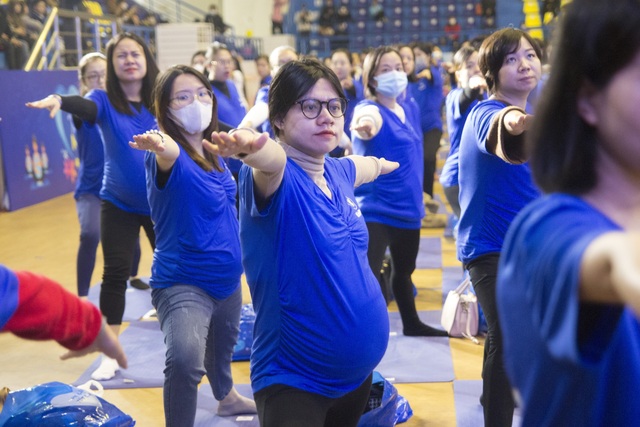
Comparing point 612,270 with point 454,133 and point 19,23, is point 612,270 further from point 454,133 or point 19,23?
point 19,23

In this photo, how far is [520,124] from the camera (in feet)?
7.57

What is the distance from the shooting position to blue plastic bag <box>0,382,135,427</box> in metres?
3.12

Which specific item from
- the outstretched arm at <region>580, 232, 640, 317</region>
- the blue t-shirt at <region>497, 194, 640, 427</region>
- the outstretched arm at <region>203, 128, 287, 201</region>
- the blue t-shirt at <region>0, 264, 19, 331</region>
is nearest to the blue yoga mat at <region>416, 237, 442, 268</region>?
the outstretched arm at <region>203, 128, 287, 201</region>

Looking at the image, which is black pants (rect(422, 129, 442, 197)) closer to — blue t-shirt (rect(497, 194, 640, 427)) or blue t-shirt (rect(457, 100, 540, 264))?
blue t-shirt (rect(457, 100, 540, 264))

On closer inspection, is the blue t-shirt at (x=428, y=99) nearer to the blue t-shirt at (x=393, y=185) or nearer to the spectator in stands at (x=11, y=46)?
the blue t-shirt at (x=393, y=185)

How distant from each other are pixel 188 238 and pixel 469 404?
1.68m

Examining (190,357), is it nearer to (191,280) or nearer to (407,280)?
(191,280)

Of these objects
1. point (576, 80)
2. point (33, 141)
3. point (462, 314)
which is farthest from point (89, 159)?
point (33, 141)

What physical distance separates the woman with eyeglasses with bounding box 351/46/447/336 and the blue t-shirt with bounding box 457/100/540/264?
5.11ft

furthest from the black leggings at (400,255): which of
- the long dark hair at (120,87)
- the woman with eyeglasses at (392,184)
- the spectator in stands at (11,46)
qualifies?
the spectator in stands at (11,46)

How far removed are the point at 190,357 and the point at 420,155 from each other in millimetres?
2373

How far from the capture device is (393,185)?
4.66 metres

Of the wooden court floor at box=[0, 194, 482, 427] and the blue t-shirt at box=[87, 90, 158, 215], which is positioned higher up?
the blue t-shirt at box=[87, 90, 158, 215]

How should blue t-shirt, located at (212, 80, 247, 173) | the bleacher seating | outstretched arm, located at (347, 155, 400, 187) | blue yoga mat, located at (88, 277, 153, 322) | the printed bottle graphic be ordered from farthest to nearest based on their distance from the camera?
the bleacher seating, the printed bottle graphic, blue t-shirt, located at (212, 80, 247, 173), blue yoga mat, located at (88, 277, 153, 322), outstretched arm, located at (347, 155, 400, 187)
